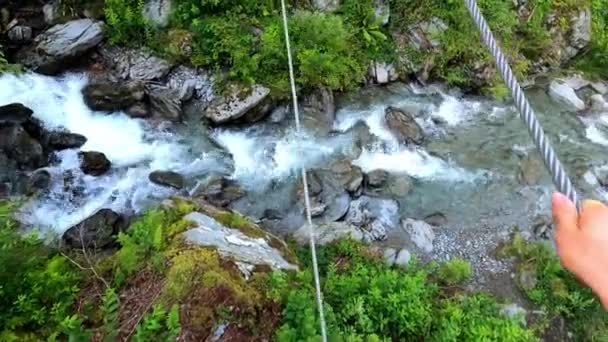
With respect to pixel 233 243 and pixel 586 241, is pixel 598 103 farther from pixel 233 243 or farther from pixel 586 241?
pixel 586 241

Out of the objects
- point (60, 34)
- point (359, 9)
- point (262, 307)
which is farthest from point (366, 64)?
point (262, 307)

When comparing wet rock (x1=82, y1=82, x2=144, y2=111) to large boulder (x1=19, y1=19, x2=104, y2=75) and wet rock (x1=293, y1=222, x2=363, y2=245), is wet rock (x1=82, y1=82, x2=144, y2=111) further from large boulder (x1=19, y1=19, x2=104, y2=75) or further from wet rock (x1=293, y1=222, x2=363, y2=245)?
wet rock (x1=293, y1=222, x2=363, y2=245)

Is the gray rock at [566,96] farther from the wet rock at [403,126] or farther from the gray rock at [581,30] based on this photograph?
the wet rock at [403,126]

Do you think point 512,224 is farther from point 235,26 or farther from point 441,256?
point 235,26

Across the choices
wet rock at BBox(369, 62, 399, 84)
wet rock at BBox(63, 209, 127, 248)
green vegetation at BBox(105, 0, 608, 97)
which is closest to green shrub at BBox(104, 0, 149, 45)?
green vegetation at BBox(105, 0, 608, 97)

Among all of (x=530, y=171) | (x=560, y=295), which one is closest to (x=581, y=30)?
(x=530, y=171)
